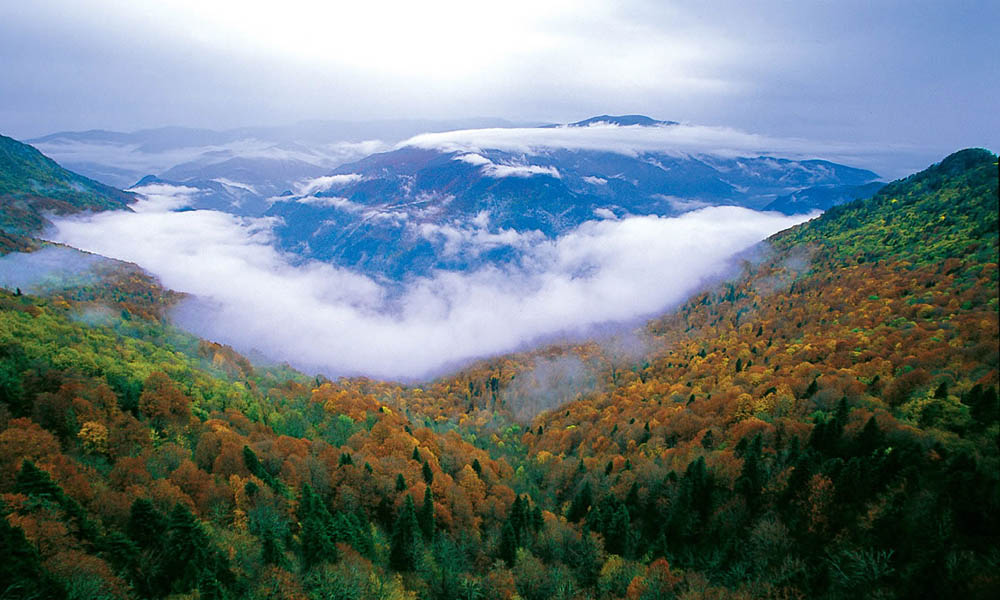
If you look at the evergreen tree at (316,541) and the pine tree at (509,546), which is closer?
the evergreen tree at (316,541)

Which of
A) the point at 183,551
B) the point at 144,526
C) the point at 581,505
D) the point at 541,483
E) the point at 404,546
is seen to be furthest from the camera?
the point at 541,483

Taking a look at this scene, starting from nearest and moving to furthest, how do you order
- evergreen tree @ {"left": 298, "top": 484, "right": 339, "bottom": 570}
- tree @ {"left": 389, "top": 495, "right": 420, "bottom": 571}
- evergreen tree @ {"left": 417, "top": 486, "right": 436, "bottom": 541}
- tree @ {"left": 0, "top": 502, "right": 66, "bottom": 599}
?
1. tree @ {"left": 0, "top": 502, "right": 66, "bottom": 599}
2. evergreen tree @ {"left": 298, "top": 484, "right": 339, "bottom": 570}
3. tree @ {"left": 389, "top": 495, "right": 420, "bottom": 571}
4. evergreen tree @ {"left": 417, "top": 486, "right": 436, "bottom": 541}

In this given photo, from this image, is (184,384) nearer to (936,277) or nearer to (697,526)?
(697,526)

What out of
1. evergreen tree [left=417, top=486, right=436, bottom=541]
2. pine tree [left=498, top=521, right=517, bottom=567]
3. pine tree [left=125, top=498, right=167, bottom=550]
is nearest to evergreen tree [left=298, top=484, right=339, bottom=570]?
pine tree [left=125, top=498, right=167, bottom=550]

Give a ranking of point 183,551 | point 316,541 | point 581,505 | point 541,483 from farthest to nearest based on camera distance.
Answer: point 541,483
point 581,505
point 316,541
point 183,551

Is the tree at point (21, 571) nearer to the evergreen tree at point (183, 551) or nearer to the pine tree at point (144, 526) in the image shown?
the evergreen tree at point (183, 551)

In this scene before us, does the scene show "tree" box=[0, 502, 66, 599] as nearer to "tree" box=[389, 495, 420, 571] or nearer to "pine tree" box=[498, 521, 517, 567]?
"tree" box=[389, 495, 420, 571]

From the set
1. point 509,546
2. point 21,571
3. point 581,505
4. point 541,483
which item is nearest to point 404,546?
point 509,546

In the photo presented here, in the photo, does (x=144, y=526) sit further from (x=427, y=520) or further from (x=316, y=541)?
(x=427, y=520)

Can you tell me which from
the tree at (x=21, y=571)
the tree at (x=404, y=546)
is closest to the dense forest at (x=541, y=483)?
the tree at (x=21, y=571)
